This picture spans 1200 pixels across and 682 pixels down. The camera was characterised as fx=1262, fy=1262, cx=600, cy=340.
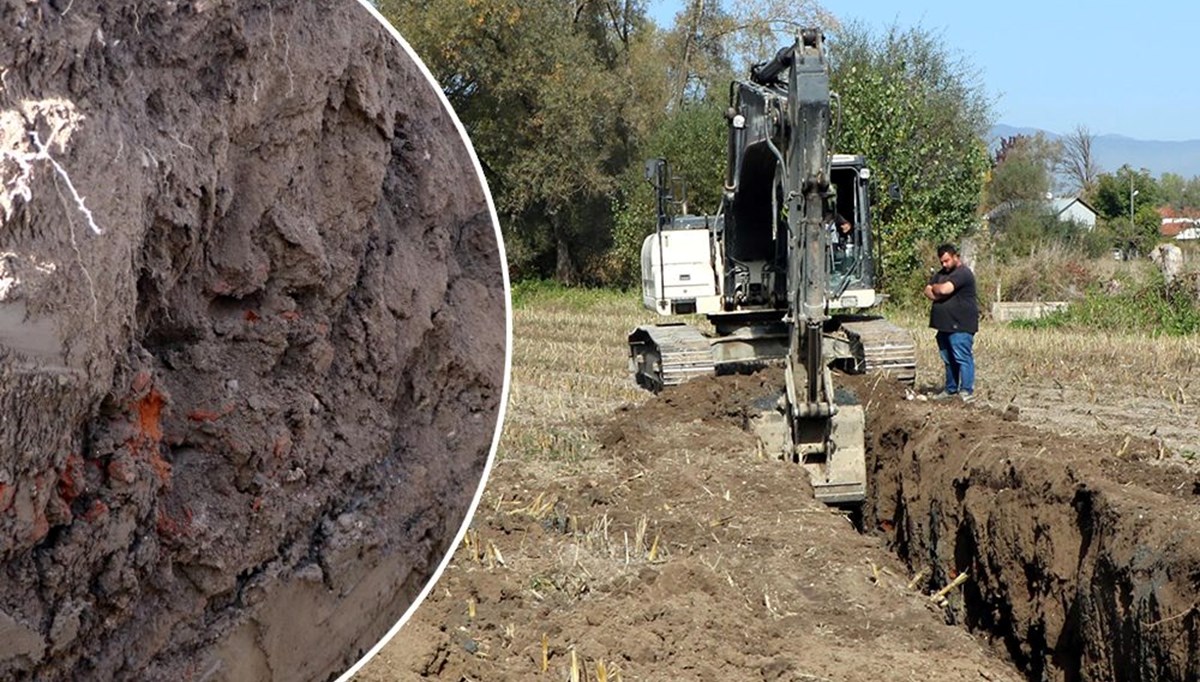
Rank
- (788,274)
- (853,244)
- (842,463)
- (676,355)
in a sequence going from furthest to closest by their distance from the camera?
(853,244)
(676,355)
(788,274)
(842,463)

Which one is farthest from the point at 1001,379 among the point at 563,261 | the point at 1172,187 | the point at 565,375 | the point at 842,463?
the point at 1172,187

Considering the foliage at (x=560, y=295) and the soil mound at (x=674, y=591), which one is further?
the foliage at (x=560, y=295)

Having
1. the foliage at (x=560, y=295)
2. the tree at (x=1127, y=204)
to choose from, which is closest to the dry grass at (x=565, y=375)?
the foliage at (x=560, y=295)

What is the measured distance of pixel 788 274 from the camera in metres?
10.5

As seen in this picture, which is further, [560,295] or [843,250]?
[560,295]

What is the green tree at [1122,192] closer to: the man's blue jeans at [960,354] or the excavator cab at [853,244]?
the excavator cab at [853,244]

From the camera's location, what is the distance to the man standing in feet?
42.2

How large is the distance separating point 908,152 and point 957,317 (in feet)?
51.7

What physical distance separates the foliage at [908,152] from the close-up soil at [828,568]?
1716cm

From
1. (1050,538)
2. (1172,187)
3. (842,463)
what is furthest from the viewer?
(1172,187)

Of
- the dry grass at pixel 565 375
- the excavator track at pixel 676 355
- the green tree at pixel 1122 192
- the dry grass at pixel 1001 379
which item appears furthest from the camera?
the green tree at pixel 1122 192

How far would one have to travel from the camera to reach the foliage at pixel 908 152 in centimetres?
2712

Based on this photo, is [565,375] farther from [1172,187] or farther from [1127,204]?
[1172,187]

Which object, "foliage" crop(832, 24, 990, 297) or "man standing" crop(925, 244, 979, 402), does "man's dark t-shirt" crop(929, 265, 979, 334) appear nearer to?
"man standing" crop(925, 244, 979, 402)
